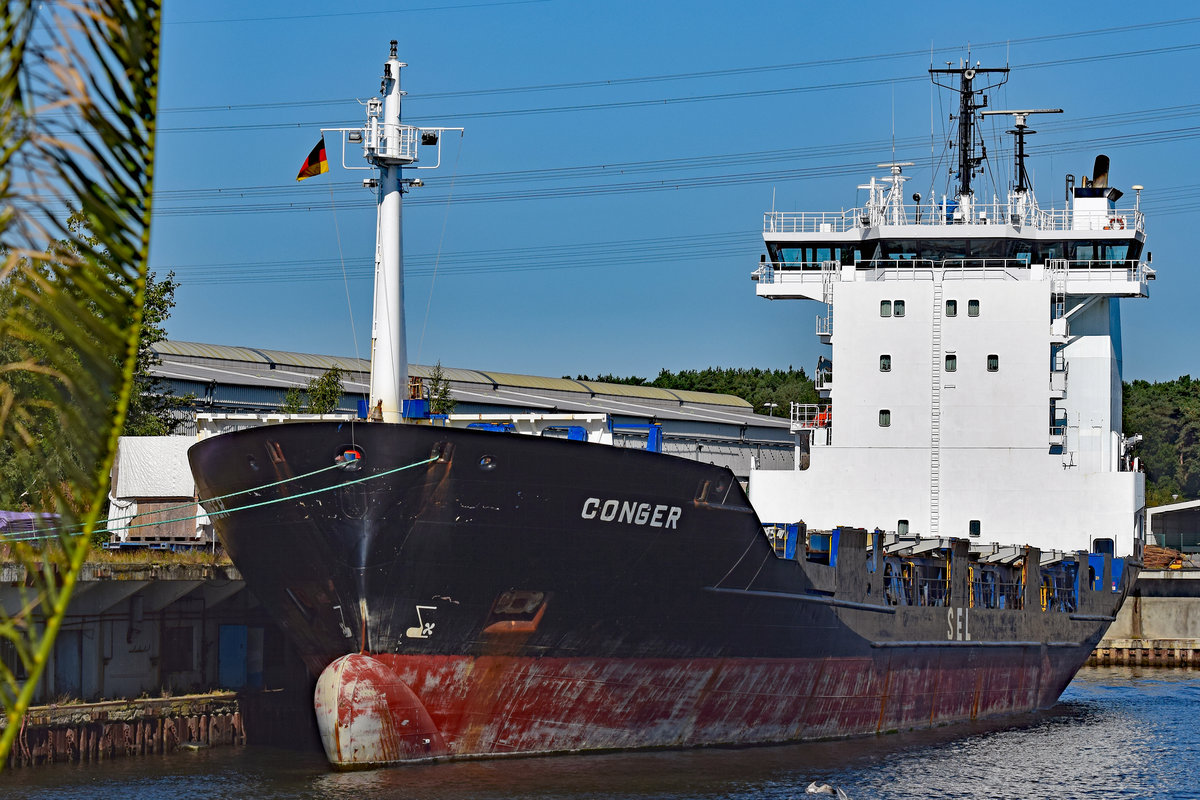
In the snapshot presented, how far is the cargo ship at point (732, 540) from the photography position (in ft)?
51.9

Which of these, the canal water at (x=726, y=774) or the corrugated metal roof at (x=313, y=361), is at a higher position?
the corrugated metal roof at (x=313, y=361)

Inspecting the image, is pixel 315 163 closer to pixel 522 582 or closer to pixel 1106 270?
pixel 522 582

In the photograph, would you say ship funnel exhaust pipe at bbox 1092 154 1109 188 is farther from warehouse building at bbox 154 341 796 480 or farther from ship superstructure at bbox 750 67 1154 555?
warehouse building at bbox 154 341 796 480

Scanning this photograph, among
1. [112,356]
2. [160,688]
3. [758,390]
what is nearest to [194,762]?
[160,688]

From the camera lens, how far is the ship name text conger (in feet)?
54.3

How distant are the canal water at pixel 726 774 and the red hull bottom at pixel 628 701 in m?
0.25

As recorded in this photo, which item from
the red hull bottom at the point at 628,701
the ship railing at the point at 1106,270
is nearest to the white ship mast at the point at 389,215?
the red hull bottom at the point at 628,701

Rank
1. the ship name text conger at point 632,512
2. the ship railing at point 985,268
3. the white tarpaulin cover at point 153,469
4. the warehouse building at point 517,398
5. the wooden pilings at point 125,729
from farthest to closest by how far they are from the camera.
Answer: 1. the warehouse building at point 517,398
2. the ship railing at point 985,268
3. the white tarpaulin cover at point 153,469
4. the wooden pilings at point 125,729
5. the ship name text conger at point 632,512

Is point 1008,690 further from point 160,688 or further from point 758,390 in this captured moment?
point 758,390

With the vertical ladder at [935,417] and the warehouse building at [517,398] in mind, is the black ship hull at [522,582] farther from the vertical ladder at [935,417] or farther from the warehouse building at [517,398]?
the warehouse building at [517,398]

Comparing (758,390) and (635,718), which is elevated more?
(758,390)

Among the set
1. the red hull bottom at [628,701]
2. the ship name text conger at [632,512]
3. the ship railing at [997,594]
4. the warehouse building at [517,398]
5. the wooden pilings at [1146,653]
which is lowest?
the wooden pilings at [1146,653]

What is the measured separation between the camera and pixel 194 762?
1766 centimetres

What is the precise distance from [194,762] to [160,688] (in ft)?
7.98
